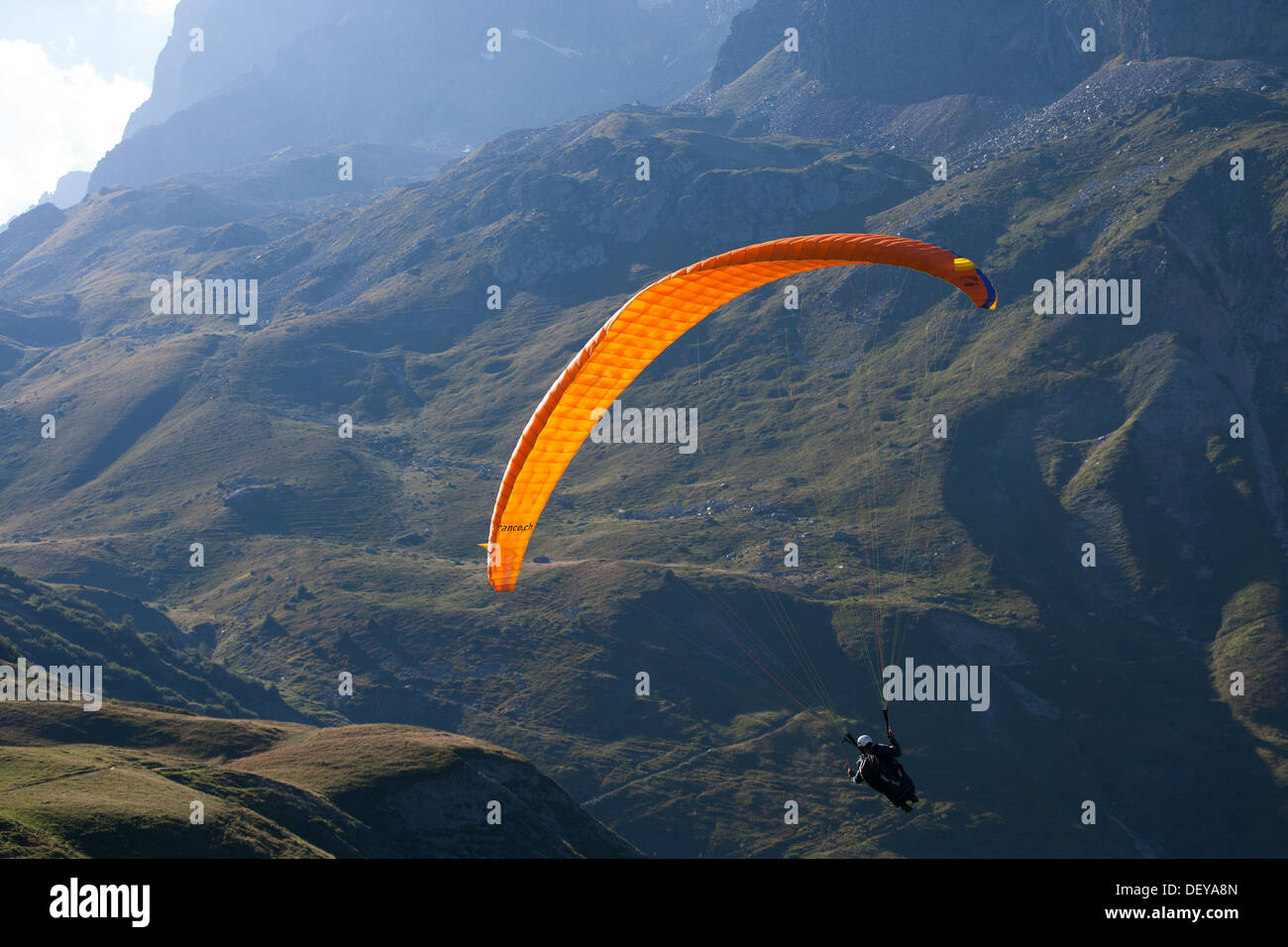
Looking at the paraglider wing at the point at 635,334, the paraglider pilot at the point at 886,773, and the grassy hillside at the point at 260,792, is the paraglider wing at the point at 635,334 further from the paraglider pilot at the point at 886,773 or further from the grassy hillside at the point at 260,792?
the grassy hillside at the point at 260,792

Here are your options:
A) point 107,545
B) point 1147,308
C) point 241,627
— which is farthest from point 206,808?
point 1147,308

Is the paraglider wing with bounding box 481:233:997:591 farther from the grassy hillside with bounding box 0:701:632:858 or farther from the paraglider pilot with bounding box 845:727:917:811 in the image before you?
the grassy hillside with bounding box 0:701:632:858

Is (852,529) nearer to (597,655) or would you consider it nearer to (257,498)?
(597,655)

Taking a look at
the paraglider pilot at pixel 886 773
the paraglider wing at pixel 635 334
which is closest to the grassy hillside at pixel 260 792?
the paraglider wing at pixel 635 334

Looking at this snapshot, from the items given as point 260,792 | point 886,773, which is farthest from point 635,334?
point 260,792

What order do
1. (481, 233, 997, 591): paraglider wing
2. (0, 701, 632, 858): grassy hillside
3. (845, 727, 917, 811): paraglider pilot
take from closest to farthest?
(845, 727, 917, 811): paraglider pilot < (481, 233, 997, 591): paraglider wing < (0, 701, 632, 858): grassy hillside

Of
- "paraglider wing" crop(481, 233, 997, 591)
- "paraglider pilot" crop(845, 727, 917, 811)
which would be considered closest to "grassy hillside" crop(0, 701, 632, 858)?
"paraglider wing" crop(481, 233, 997, 591)

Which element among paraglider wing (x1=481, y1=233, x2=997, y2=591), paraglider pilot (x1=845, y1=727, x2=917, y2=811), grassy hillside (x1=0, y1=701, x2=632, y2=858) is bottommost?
grassy hillside (x1=0, y1=701, x2=632, y2=858)
